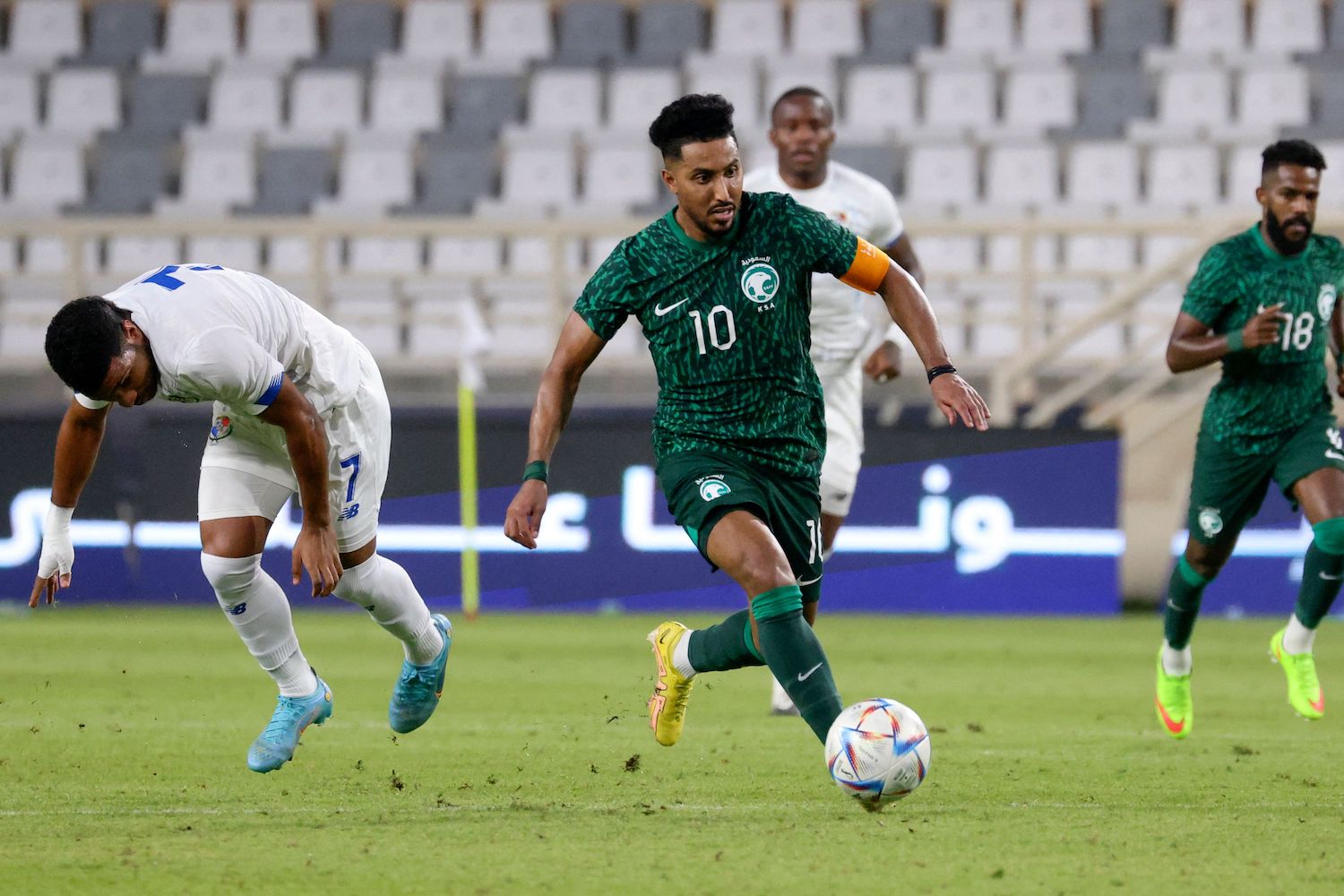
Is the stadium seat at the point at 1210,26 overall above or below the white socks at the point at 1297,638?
above

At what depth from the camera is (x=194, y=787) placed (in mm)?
5691

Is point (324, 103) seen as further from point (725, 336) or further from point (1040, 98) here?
point (725, 336)

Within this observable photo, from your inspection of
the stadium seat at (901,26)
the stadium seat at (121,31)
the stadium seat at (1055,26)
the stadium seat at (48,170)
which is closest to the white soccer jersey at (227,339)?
the stadium seat at (48,170)

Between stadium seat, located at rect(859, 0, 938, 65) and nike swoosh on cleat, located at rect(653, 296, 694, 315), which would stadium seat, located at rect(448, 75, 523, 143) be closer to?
stadium seat, located at rect(859, 0, 938, 65)

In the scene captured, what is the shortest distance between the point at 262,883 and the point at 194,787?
1.60m

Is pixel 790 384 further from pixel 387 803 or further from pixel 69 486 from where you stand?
pixel 69 486

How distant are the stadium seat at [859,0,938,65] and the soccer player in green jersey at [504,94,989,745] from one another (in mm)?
14085

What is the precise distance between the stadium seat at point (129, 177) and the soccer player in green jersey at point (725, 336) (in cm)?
1323

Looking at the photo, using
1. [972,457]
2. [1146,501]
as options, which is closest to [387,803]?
[972,457]

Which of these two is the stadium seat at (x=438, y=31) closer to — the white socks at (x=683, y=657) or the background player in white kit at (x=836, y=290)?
the background player in white kit at (x=836, y=290)

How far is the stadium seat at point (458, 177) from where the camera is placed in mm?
17594

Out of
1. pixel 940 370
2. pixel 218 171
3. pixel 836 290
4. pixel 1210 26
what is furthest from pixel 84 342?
pixel 1210 26

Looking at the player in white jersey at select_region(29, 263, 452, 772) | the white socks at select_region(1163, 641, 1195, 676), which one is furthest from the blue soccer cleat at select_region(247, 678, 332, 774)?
the white socks at select_region(1163, 641, 1195, 676)

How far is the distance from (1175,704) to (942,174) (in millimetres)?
10619
